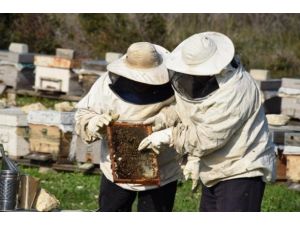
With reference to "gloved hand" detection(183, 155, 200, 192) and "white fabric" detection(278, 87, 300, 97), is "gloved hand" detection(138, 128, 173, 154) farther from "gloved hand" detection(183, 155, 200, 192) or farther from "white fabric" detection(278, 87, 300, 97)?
"white fabric" detection(278, 87, 300, 97)

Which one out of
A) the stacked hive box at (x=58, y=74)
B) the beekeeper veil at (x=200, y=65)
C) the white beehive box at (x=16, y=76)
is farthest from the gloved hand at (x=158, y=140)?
the white beehive box at (x=16, y=76)

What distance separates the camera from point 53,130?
9.16 meters

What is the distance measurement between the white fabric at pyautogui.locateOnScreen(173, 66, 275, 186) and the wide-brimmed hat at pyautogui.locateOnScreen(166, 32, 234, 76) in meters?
0.08

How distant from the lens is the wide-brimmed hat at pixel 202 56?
5.05 m

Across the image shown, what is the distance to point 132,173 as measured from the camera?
5.66 meters

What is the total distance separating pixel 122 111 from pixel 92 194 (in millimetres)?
2542

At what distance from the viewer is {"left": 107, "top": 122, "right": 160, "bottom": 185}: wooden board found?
5621 millimetres

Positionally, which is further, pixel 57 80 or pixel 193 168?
pixel 57 80

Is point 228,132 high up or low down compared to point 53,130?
up

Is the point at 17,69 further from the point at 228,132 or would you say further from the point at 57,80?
the point at 228,132

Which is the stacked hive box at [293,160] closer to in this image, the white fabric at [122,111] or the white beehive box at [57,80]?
the white fabric at [122,111]

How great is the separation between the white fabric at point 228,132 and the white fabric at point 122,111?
43 centimetres

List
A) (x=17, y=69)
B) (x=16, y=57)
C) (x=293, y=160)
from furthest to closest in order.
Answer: (x=17, y=69), (x=16, y=57), (x=293, y=160)

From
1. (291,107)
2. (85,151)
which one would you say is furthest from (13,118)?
(291,107)
